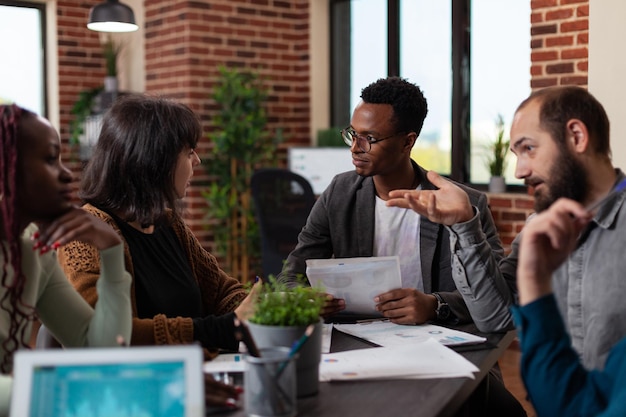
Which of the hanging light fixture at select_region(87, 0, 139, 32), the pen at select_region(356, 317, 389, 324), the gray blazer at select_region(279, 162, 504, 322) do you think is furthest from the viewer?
the hanging light fixture at select_region(87, 0, 139, 32)

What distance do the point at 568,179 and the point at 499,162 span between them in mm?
3196

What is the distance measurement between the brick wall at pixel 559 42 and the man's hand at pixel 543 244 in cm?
295

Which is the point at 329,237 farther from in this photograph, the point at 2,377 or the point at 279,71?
the point at 279,71

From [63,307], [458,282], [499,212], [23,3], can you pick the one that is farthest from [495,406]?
[23,3]

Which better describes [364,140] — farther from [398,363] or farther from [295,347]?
[295,347]

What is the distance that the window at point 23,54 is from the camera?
5848 mm

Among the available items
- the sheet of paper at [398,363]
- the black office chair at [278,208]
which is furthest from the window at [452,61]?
the sheet of paper at [398,363]

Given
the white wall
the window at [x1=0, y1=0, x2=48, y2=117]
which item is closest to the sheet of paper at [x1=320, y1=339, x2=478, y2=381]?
the white wall

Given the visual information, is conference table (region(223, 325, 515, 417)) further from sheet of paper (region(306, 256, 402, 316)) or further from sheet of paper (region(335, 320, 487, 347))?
sheet of paper (region(306, 256, 402, 316))

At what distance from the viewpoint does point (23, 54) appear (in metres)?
5.95

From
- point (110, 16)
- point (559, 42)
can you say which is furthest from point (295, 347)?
point (110, 16)

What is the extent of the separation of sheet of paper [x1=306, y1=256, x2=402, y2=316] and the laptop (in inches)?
39.4

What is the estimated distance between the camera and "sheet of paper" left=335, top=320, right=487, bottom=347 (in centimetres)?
188

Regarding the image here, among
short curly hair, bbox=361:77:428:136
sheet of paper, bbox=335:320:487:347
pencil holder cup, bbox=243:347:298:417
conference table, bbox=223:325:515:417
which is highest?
short curly hair, bbox=361:77:428:136
